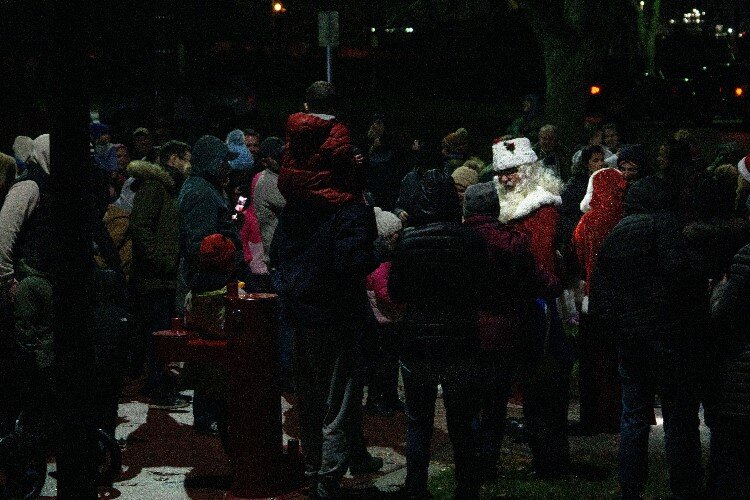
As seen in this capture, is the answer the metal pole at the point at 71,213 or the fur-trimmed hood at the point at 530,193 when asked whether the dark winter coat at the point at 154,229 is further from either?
the metal pole at the point at 71,213

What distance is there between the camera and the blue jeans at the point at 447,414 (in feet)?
23.4

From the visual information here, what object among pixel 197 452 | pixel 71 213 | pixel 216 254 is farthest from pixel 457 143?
pixel 71 213

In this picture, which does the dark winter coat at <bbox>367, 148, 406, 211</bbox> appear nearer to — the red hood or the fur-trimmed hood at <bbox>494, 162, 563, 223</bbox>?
the red hood

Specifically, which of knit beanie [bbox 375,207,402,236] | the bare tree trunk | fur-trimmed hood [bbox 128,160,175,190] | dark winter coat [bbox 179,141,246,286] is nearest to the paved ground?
dark winter coat [bbox 179,141,246,286]

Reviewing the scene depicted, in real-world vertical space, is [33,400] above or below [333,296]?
below

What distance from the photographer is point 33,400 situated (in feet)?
25.1

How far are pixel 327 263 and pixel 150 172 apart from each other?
11.7 ft

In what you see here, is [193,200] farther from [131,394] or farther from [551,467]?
[551,467]

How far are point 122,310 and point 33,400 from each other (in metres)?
0.77

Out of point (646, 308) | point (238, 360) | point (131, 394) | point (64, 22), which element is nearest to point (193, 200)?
point (131, 394)

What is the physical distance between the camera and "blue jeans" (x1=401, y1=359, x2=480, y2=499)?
23.4ft

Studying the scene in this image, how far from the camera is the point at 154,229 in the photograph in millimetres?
10344

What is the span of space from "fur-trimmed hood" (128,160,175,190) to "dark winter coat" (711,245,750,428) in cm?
524

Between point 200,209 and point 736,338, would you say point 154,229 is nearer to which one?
point 200,209
